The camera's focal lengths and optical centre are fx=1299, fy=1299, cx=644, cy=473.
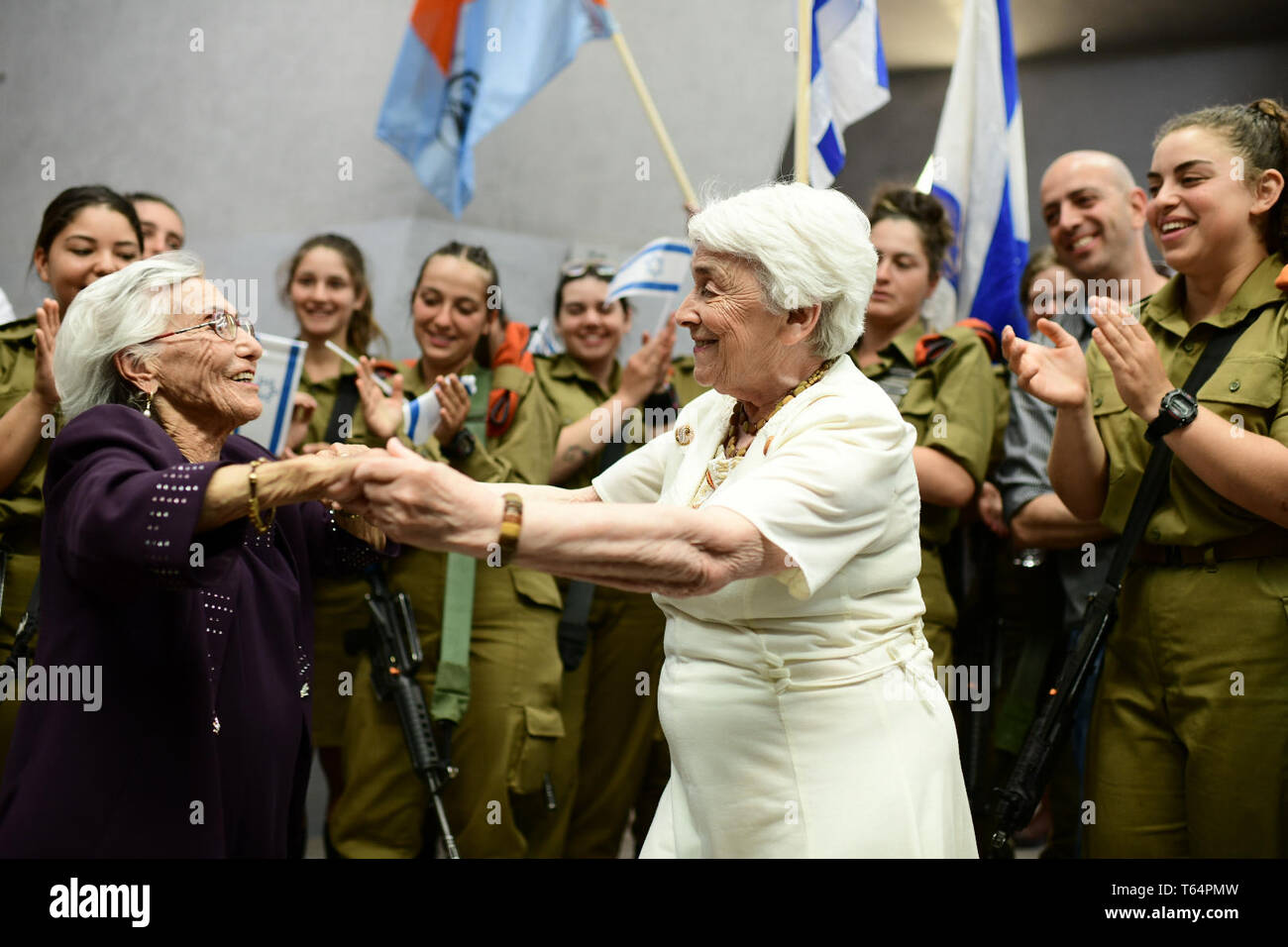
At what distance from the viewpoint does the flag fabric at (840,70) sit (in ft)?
14.7

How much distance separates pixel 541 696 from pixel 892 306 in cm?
163

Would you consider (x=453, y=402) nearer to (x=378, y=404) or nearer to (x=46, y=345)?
(x=378, y=404)

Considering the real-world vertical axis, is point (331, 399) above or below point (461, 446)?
above

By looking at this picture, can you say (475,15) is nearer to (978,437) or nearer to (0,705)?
(978,437)

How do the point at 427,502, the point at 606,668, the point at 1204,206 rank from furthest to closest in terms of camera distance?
the point at 606,668
the point at 1204,206
the point at 427,502

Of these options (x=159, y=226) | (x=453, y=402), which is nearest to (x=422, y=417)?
(x=453, y=402)

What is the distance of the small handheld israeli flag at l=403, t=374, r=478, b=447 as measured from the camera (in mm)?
4012

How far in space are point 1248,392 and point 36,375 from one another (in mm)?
2993

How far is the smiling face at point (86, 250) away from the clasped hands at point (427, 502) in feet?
7.65

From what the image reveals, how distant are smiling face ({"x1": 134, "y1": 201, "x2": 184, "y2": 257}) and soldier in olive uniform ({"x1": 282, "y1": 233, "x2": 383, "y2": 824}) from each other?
16.6 inches

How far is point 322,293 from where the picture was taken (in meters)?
4.60

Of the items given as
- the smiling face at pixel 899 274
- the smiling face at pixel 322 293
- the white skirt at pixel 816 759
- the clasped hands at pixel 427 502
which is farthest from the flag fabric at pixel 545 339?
the clasped hands at pixel 427 502

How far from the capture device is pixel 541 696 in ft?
13.2

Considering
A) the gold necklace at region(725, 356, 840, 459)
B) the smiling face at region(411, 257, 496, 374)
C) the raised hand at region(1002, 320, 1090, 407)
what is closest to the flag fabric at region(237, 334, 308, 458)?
the smiling face at region(411, 257, 496, 374)
